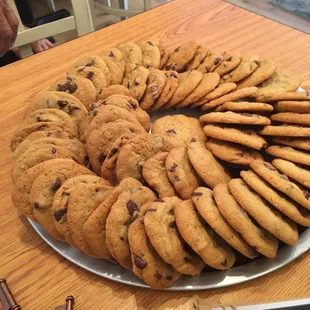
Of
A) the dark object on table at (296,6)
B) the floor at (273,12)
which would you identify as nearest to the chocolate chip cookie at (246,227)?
the floor at (273,12)

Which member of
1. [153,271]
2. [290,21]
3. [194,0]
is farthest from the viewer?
[290,21]

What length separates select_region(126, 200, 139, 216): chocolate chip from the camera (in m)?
0.79

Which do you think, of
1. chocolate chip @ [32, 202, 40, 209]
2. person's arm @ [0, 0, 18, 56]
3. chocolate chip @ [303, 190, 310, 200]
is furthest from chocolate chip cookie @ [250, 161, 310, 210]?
person's arm @ [0, 0, 18, 56]

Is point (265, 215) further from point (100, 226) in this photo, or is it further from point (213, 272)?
point (100, 226)

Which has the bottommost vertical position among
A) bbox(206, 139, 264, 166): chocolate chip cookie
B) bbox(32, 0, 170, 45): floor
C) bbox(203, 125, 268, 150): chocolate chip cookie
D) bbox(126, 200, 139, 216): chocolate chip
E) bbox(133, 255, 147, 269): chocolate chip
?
bbox(32, 0, 170, 45): floor

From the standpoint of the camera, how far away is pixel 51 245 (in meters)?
0.89

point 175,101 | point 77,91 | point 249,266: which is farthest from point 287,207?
point 77,91

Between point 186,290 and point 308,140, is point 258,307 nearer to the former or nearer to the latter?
point 186,290

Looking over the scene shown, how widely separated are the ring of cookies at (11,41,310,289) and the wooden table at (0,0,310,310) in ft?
0.22

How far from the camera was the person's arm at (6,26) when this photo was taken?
1.73 m

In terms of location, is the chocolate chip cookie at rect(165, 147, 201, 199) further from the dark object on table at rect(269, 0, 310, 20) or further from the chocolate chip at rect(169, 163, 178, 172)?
the dark object on table at rect(269, 0, 310, 20)

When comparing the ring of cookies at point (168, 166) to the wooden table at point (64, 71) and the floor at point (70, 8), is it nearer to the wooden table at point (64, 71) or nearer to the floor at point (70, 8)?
the wooden table at point (64, 71)

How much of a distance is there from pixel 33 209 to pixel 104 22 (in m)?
2.55

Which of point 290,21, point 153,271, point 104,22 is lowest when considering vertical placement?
point 104,22
